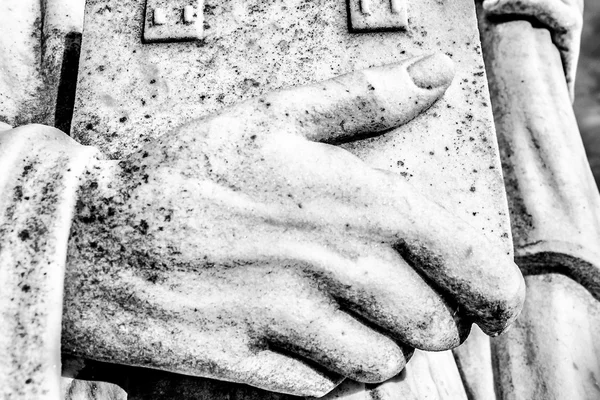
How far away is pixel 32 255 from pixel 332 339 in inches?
14.1

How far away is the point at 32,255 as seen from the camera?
0.65 metres

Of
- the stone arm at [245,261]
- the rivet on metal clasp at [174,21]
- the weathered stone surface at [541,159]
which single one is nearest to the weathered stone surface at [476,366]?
the weathered stone surface at [541,159]

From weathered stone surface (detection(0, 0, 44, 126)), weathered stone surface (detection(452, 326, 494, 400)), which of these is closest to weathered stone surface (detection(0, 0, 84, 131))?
weathered stone surface (detection(0, 0, 44, 126))

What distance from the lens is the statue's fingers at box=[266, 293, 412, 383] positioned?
0.66 m

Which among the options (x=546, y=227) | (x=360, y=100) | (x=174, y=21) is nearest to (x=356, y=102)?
(x=360, y=100)

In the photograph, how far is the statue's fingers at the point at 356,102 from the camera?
0.72 m

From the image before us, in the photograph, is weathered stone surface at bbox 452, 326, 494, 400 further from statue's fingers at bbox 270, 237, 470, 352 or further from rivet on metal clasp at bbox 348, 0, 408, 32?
rivet on metal clasp at bbox 348, 0, 408, 32

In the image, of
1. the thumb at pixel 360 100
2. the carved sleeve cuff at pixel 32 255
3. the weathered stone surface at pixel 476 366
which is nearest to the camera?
the carved sleeve cuff at pixel 32 255

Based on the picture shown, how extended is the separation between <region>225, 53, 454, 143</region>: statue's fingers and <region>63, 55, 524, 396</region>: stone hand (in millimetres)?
18

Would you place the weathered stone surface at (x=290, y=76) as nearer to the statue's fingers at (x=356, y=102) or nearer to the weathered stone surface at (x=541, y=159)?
the statue's fingers at (x=356, y=102)

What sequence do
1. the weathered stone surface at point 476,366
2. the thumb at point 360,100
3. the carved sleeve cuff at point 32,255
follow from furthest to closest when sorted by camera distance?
1. the weathered stone surface at point 476,366
2. the thumb at point 360,100
3. the carved sleeve cuff at point 32,255

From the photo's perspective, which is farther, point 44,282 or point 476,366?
point 476,366

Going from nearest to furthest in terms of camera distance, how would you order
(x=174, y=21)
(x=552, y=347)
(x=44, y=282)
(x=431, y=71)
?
(x=44, y=282)
(x=431, y=71)
(x=174, y=21)
(x=552, y=347)

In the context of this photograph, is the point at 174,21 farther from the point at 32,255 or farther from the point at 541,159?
the point at 541,159
